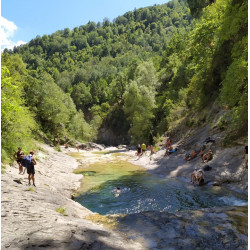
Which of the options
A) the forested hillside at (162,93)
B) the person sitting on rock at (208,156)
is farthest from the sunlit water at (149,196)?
the forested hillside at (162,93)

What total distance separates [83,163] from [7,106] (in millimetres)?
17358

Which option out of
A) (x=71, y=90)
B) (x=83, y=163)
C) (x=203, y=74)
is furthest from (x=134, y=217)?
(x=71, y=90)

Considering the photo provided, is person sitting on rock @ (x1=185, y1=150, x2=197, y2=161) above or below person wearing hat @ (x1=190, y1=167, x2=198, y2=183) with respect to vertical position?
above

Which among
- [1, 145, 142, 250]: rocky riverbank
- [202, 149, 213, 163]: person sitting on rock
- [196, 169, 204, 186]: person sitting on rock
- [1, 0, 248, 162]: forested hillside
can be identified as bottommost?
[1, 145, 142, 250]: rocky riverbank

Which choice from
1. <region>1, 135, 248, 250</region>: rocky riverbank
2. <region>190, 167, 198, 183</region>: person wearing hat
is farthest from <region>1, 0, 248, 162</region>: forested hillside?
<region>1, 135, 248, 250</region>: rocky riverbank

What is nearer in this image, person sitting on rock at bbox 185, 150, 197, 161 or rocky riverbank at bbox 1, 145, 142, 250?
rocky riverbank at bbox 1, 145, 142, 250

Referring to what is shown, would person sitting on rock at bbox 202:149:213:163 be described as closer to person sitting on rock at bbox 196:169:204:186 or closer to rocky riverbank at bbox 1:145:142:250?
person sitting on rock at bbox 196:169:204:186

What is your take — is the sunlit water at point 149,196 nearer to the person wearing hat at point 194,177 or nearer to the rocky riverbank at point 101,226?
the person wearing hat at point 194,177

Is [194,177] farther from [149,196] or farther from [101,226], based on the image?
[101,226]

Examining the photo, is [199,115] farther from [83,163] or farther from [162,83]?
[162,83]

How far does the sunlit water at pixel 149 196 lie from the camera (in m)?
13.1

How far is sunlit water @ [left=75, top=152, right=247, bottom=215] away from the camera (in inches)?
518

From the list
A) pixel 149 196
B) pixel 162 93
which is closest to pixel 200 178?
pixel 149 196

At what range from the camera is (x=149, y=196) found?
50.2 ft
